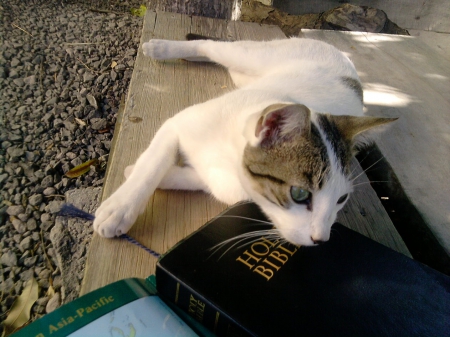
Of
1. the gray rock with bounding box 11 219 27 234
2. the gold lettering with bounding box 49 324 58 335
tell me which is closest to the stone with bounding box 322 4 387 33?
the gray rock with bounding box 11 219 27 234

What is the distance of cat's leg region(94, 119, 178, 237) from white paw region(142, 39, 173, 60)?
805 millimetres

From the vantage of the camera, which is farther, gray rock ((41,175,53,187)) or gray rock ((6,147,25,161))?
gray rock ((6,147,25,161))

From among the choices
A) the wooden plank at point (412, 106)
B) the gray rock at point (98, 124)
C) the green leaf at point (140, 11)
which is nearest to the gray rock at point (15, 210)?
the gray rock at point (98, 124)

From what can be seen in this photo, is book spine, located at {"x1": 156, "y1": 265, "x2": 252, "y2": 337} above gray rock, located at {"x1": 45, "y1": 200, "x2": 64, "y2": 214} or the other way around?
above

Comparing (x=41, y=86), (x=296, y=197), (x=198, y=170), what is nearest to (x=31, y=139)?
(x=41, y=86)

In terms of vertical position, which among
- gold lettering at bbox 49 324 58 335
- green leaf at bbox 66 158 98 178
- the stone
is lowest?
green leaf at bbox 66 158 98 178

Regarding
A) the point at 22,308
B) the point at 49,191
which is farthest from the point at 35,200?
the point at 22,308

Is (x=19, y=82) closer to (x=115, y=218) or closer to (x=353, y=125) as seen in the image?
(x=115, y=218)

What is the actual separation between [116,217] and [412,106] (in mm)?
2015

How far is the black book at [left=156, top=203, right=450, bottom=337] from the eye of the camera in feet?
2.93

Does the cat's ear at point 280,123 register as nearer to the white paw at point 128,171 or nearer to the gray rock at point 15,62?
the white paw at point 128,171

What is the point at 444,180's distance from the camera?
1790 mm

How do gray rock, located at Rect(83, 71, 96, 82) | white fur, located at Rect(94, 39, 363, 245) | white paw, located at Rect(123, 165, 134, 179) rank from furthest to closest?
gray rock, located at Rect(83, 71, 96, 82) < white paw, located at Rect(123, 165, 134, 179) < white fur, located at Rect(94, 39, 363, 245)

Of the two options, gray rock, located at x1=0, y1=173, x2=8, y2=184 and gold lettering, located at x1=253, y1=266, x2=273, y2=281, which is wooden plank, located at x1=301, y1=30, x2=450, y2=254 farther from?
gray rock, located at x1=0, y1=173, x2=8, y2=184
